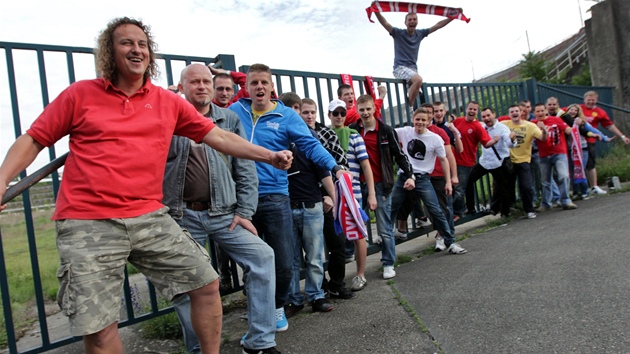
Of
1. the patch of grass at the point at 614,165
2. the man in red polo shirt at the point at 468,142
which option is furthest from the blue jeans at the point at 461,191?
the patch of grass at the point at 614,165

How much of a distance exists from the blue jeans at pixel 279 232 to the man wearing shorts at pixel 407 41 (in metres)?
3.73

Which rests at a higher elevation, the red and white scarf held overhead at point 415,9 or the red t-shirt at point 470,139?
the red and white scarf held overhead at point 415,9

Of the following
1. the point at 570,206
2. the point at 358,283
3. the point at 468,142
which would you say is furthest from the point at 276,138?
the point at 570,206

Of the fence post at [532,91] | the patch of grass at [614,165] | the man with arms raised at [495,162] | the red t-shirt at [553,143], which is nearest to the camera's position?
the man with arms raised at [495,162]

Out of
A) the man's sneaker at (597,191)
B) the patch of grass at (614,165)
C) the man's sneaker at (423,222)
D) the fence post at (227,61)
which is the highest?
the fence post at (227,61)

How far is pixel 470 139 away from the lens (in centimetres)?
718

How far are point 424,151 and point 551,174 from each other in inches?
144

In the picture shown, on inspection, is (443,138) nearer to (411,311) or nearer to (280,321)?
(411,311)

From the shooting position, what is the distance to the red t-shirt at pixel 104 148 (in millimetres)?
2152

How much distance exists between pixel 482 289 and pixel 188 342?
245 cm

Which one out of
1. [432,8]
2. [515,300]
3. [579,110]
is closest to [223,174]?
[515,300]

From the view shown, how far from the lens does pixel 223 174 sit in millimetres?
3092

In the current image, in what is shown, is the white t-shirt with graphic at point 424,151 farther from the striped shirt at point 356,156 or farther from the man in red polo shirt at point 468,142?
the man in red polo shirt at point 468,142

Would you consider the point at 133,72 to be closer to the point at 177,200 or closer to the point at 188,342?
the point at 177,200
